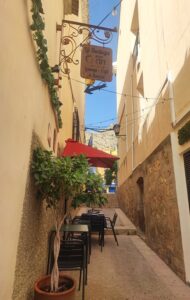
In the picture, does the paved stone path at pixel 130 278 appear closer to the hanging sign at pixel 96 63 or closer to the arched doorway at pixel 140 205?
the arched doorway at pixel 140 205

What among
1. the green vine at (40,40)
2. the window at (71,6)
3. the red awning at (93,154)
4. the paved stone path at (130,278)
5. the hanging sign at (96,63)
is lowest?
the paved stone path at (130,278)

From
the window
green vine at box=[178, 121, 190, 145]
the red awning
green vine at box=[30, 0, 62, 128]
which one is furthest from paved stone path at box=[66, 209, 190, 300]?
the window

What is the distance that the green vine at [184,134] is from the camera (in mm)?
3688

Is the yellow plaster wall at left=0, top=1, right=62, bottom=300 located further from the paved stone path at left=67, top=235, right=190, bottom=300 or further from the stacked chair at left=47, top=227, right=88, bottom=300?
the paved stone path at left=67, top=235, right=190, bottom=300

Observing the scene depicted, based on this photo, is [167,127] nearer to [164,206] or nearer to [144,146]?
[164,206]

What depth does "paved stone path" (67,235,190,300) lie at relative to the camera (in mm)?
3111

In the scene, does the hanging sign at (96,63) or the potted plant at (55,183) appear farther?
the hanging sign at (96,63)

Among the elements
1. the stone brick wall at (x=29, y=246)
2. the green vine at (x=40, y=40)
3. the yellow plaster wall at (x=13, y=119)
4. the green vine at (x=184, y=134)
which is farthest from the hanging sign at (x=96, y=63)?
the stone brick wall at (x=29, y=246)

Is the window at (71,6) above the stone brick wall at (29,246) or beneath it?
above

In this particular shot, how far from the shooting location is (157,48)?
5816 millimetres

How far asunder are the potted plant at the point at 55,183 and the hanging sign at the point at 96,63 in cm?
204

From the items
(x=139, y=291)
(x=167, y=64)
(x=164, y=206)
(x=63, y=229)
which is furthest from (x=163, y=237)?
(x=167, y=64)

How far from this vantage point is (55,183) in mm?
2320

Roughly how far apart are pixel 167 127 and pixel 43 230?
10.6 feet
